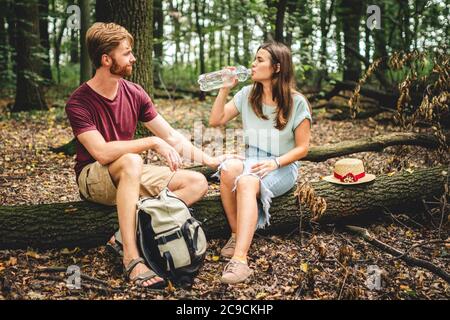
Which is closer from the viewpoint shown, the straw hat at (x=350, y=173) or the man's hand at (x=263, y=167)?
the man's hand at (x=263, y=167)

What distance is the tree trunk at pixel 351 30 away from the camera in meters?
10.5

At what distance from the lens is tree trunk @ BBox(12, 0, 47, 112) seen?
32.1ft

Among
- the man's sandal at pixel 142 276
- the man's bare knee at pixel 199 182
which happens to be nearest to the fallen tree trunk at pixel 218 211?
the man's bare knee at pixel 199 182

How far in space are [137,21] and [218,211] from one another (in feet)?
8.62

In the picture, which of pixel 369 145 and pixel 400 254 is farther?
pixel 369 145

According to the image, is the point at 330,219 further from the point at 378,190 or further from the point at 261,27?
the point at 261,27

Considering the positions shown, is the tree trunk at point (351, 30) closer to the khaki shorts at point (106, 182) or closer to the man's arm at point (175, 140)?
the man's arm at point (175, 140)

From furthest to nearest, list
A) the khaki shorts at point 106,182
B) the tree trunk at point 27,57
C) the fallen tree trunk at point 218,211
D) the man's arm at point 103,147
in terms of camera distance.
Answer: the tree trunk at point 27,57 → the fallen tree trunk at point 218,211 → the khaki shorts at point 106,182 → the man's arm at point 103,147

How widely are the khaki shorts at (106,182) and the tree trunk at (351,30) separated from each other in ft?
26.1

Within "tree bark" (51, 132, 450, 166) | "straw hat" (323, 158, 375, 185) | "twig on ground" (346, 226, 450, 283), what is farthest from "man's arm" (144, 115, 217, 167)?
"tree bark" (51, 132, 450, 166)

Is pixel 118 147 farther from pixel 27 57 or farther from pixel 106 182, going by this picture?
pixel 27 57

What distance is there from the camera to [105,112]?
3.31 metres

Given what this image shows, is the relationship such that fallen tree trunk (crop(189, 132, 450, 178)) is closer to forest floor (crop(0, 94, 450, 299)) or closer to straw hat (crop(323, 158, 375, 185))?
forest floor (crop(0, 94, 450, 299))

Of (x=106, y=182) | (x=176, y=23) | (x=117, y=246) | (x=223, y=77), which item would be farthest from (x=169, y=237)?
(x=176, y=23)
